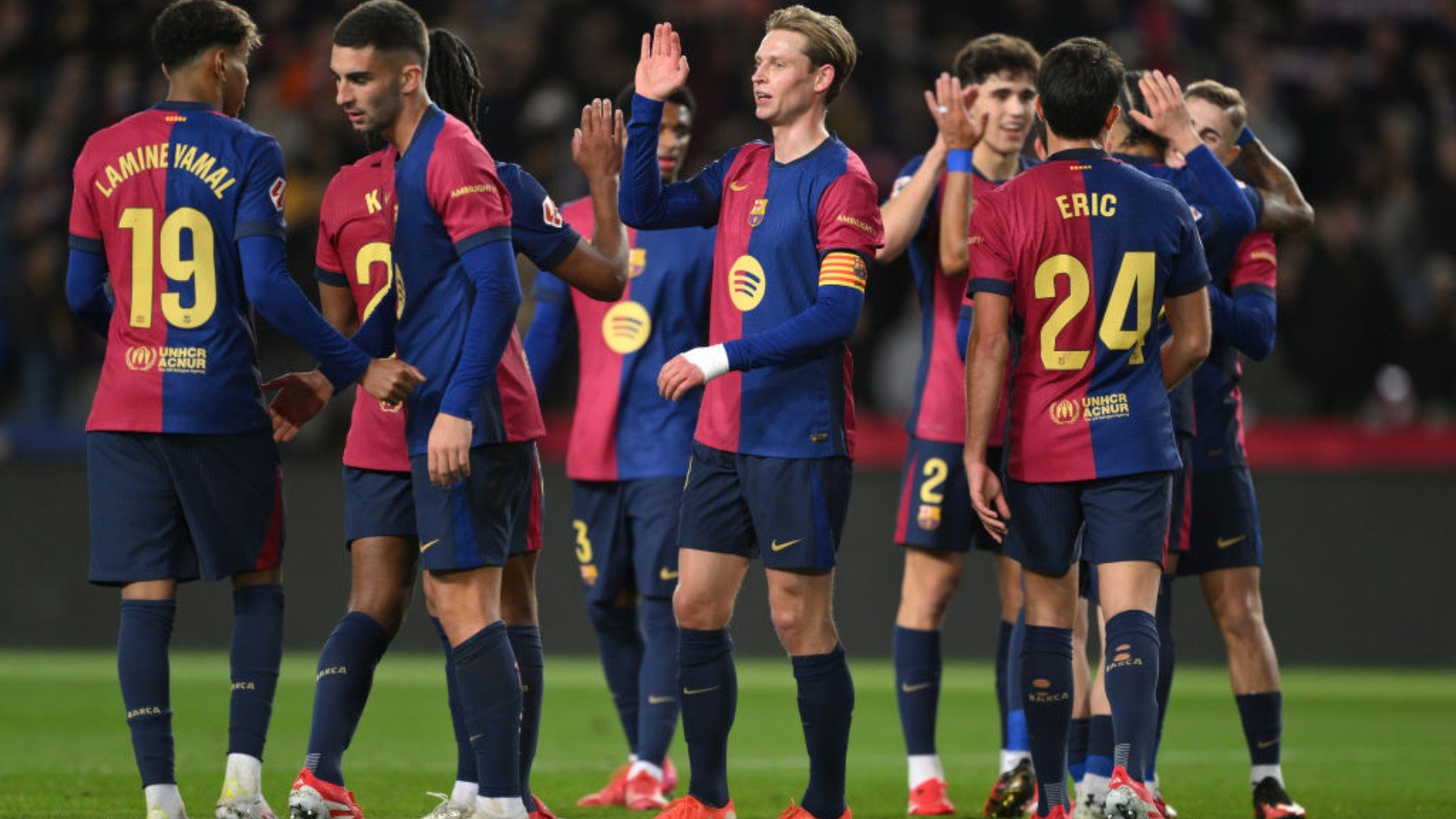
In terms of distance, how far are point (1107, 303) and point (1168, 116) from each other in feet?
3.02

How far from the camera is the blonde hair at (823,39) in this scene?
573cm

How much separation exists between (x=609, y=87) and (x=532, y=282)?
7560mm

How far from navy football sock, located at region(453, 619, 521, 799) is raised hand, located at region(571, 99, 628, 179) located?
1532mm

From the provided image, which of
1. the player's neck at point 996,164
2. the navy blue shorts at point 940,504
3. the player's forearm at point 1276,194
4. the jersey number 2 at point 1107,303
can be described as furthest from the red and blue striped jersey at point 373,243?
the player's forearm at point 1276,194

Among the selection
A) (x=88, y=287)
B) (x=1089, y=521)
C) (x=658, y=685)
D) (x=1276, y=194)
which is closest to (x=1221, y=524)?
(x=1276, y=194)

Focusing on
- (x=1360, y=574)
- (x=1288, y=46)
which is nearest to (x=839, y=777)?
(x=1360, y=574)

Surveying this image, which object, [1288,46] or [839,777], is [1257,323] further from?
[1288,46]

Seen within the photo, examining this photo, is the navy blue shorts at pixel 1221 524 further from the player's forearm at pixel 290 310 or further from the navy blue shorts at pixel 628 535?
the player's forearm at pixel 290 310

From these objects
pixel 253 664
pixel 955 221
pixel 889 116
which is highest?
pixel 889 116

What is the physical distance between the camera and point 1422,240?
14.2 meters

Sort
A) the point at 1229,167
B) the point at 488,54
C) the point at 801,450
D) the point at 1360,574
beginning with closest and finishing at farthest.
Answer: the point at 801,450 < the point at 1229,167 < the point at 1360,574 < the point at 488,54

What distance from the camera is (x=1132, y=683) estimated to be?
5.52 meters

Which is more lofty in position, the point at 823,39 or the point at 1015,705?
the point at 823,39

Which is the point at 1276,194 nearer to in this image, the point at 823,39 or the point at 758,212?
the point at 823,39
